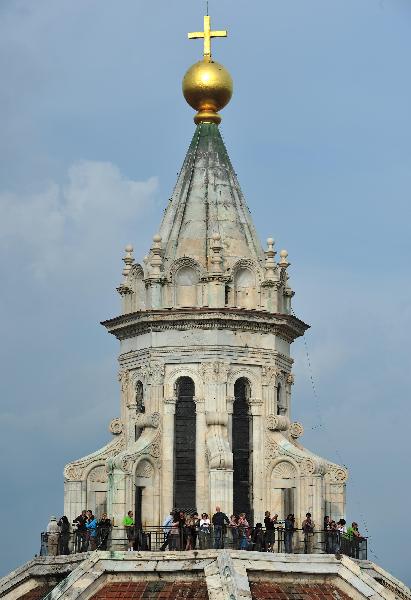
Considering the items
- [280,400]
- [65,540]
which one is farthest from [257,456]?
[65,540]

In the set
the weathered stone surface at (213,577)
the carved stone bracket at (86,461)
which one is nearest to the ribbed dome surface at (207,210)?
the carved stone bracket at (86,461)

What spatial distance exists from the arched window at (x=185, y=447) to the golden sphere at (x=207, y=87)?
333 inches

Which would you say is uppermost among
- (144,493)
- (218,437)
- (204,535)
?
(218,437)

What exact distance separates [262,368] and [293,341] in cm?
197

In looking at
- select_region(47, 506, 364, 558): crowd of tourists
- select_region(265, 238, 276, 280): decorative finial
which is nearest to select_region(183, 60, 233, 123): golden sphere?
select_region(265, 238, 276, 280): decorative finial

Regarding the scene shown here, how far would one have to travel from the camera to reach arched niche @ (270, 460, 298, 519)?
66562mm

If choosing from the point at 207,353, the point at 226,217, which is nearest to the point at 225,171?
the point at 226,217

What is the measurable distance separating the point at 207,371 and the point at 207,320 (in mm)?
1444

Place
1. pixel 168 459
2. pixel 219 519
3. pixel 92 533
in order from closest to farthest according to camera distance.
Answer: pixel 219 519, pixel 92 533, pixel 168 459

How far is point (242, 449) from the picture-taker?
67250 millimetres

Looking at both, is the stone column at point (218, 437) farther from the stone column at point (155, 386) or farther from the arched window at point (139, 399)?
the arched window at point (139, 399)

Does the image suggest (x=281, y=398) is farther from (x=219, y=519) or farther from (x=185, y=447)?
(x=219, y=519)

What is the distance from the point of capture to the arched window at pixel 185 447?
66438 mm

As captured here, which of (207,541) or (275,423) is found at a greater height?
(275,423)
